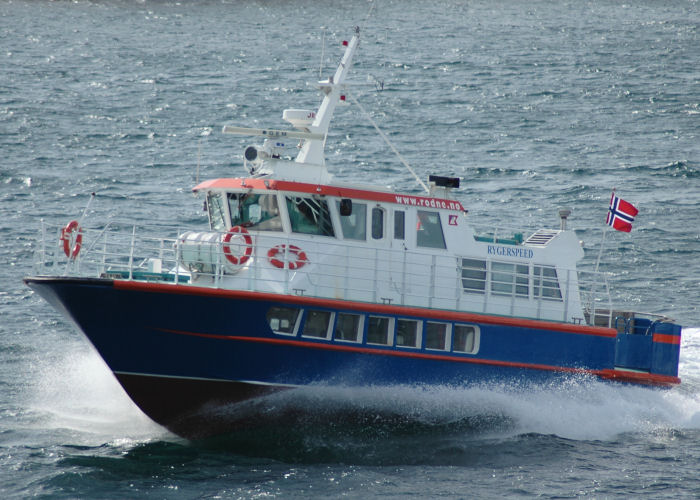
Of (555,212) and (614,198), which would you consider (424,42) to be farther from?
(614,198)

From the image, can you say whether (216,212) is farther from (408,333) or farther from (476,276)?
(476,276)

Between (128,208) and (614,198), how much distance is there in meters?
15.2

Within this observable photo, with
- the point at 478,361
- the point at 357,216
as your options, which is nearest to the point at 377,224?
the point at 357,216

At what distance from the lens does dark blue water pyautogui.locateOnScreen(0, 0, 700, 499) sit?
44.5 ft

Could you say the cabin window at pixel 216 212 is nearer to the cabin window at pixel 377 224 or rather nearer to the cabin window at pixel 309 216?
the cabin window at pixel 309 216

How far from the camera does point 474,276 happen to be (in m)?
15.8

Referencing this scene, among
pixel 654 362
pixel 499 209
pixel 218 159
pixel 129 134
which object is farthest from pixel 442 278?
pixel 129 134

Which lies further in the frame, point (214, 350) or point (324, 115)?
point (324, 115)

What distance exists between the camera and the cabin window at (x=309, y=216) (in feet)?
48.3

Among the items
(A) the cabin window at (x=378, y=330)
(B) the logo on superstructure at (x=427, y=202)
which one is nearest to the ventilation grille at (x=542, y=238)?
(B) the logo on superstructure at (x=427, y=202)

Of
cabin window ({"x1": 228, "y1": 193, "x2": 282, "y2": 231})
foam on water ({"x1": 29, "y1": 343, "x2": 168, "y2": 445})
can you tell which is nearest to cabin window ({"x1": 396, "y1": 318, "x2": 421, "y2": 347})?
cabin window ({"x1": 228, "y1": 193, "x2": 282, "y2": 231})

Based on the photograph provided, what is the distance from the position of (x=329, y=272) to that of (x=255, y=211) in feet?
5.21

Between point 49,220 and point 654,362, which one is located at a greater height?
point 49,220

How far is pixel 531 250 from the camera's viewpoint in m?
16.3
